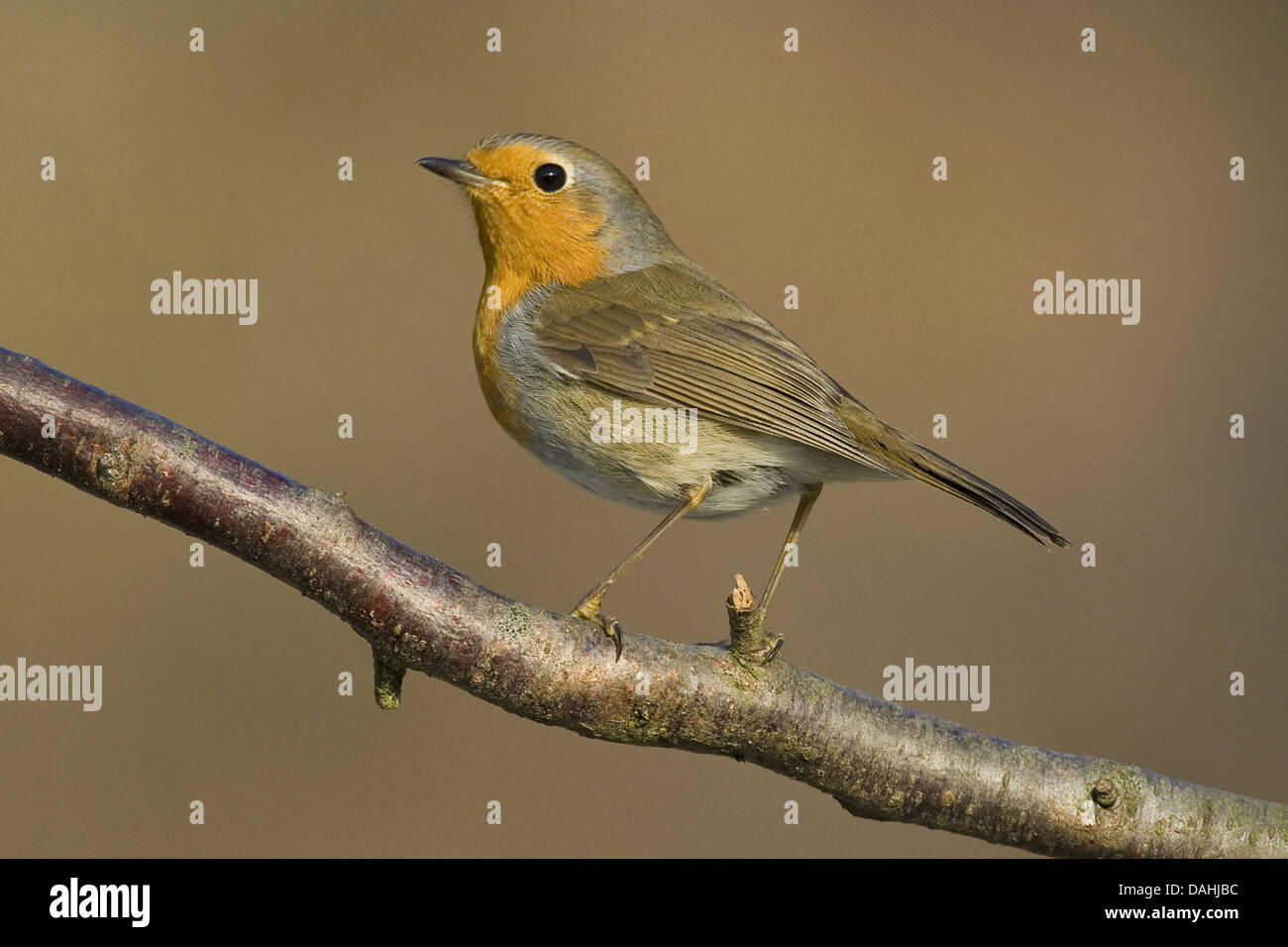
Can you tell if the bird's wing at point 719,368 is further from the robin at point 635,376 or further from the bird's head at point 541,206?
the bird's head at point 541,206

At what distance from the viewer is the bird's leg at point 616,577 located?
9.24 ft

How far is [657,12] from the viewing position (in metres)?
7.60

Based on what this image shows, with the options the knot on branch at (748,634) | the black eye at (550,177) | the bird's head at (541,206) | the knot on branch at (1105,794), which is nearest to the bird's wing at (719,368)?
the bird's head at (541,206)

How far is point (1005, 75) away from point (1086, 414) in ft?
7.20

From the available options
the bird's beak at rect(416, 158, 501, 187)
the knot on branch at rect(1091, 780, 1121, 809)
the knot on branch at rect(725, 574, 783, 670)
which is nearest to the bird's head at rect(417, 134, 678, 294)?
the bird's beak at rect(416, 158, 501, 187)

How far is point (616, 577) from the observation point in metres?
3.27

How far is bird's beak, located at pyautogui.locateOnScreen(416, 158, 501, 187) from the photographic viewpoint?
397 centimetres

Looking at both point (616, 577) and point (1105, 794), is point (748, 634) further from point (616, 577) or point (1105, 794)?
point (1105, 794)

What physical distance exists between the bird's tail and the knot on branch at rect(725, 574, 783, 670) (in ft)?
2.77

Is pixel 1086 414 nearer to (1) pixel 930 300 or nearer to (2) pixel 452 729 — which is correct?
(1) pixel 930 300

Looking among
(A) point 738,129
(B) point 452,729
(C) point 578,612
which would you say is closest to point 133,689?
(B) point 452,729

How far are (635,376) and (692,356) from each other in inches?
8.9
